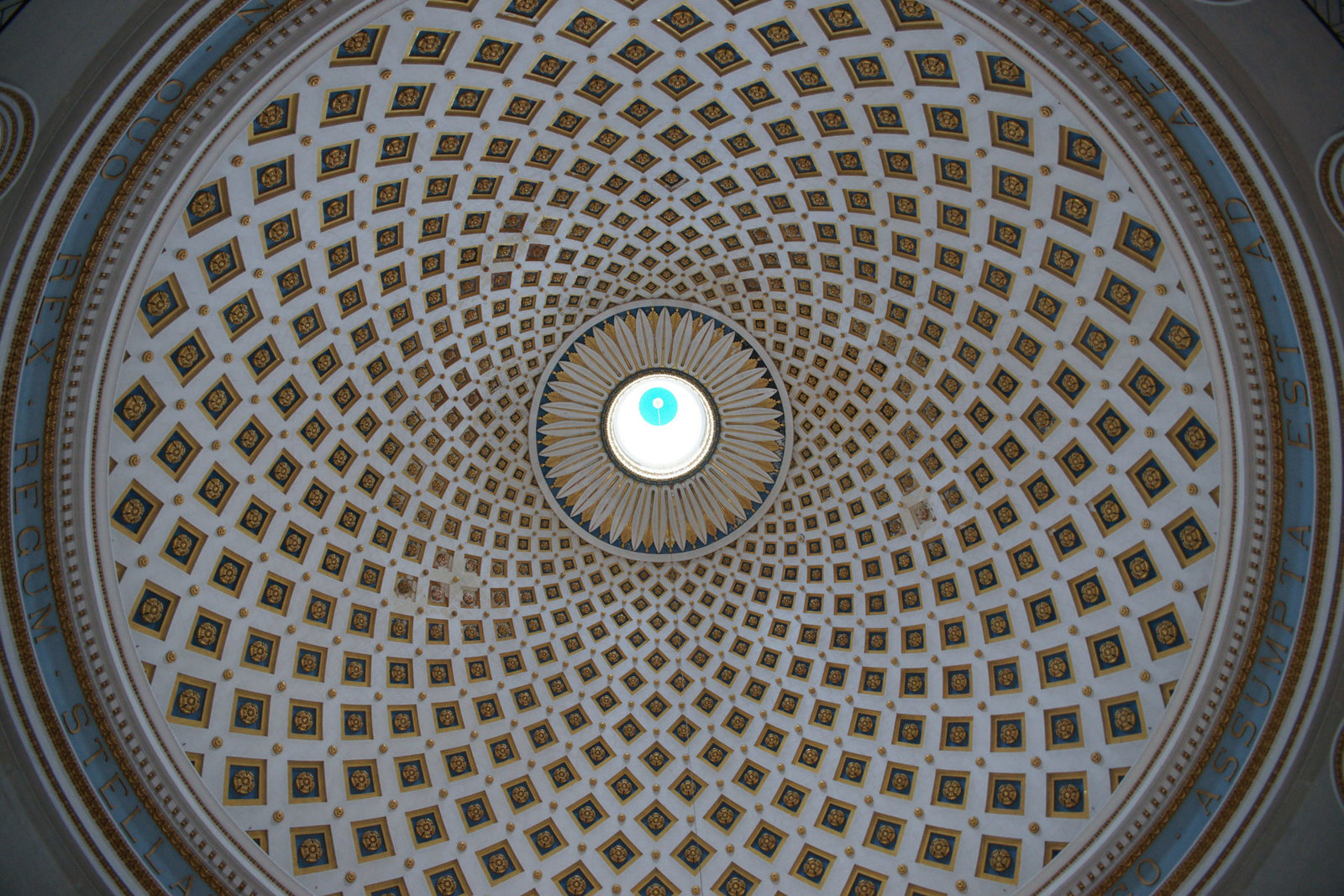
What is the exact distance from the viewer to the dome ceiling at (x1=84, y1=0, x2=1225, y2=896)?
18.1m

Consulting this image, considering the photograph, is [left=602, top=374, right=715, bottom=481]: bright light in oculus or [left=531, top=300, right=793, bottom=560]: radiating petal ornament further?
[left=602, top=374, right=715, bottom=481]: bright light in oculus

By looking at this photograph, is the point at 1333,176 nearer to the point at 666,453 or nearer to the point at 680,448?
the point at 680,448

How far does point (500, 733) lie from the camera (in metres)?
Result: 26.4

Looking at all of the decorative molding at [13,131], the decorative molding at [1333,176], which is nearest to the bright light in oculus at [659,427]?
the decorative molding at [13,131]

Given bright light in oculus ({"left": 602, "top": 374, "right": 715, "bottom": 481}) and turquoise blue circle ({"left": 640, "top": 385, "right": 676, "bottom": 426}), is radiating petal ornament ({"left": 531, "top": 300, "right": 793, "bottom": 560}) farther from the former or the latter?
turquoise blue circle ({"left": 640, "top": 385, "right": 676, "bottom": 426})

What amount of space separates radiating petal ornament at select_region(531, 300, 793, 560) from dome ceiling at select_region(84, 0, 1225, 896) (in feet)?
1.71

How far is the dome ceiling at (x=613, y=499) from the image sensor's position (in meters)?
18.1

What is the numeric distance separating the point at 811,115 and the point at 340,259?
1290cm

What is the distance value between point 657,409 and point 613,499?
14.2ft

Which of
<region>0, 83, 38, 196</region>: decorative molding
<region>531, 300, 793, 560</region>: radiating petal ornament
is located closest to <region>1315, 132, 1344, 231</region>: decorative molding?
<region>531, 300, 793, 560</region>: radiating petal ornament

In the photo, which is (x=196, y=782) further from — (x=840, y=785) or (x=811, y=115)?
(x=811, y=115)

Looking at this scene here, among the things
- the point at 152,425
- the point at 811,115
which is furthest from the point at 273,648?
the point at 811,115

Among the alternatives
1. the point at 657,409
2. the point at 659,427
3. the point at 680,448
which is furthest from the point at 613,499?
the point at 657,409

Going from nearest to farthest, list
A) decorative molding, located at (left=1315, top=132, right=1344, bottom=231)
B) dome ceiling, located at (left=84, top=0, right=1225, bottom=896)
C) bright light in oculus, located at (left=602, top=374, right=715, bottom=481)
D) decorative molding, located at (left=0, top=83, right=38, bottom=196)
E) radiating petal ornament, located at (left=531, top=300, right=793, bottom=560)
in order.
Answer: decorative molding, located at (left=0, top=83, right=38, bottom=196) → decorative molding, located at (left=1315, top=132, right=1344, bottom=231) → dome ceiling, located at (left=84, top=0, right=1225, bottom=896) → radiating petal ornament, located at (left=531, top=300, right=793, bottom=560) → bright light in oculus, located at (left=602, top=374, right=715, bottom=481)
